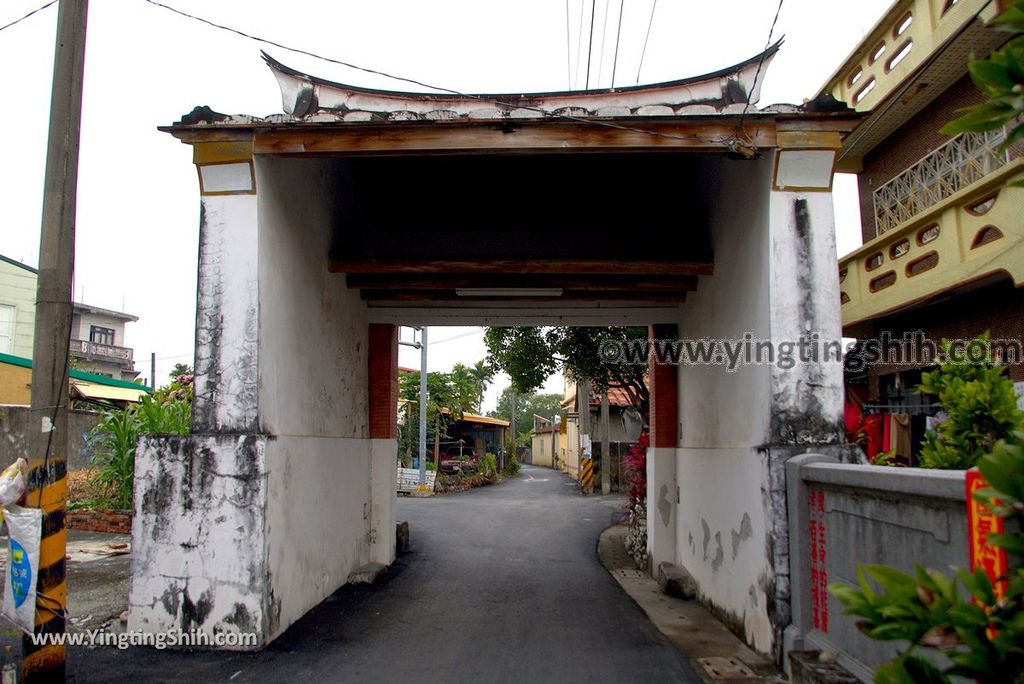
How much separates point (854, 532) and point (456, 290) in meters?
5.67

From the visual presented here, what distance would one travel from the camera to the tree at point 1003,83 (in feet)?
Result: 5.30

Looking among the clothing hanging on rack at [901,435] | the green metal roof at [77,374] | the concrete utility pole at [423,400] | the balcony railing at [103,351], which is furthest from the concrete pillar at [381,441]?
the balcony railing at [103,351]

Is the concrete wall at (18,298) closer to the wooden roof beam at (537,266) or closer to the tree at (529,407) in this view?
the wooden roof beam at (537,266)

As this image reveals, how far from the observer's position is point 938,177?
Result: 33.9 ft

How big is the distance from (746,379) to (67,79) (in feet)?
19.2

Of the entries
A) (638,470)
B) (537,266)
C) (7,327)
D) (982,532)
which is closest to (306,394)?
(537,266)

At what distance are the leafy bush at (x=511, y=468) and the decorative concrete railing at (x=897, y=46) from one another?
26812mm

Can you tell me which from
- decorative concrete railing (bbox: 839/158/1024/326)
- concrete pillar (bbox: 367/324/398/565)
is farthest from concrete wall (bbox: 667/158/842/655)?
concrete pillar (bbox: 367/324/398/565)

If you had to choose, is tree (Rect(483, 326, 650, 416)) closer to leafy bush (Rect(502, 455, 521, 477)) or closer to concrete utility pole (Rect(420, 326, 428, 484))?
concrete utility pole (Rect(420, 326, 428, 484))

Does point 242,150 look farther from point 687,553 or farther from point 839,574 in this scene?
point 687,553

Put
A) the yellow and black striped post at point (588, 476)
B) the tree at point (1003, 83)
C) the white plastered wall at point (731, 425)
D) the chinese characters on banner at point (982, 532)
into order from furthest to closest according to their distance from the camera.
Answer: the yellow and black striped post at point (588, 476) → the white plastered wall at point (731, 425) → the chinese characters on banner at point (982, 532) → the tree at point (1003, 83)

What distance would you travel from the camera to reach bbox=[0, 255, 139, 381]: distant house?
25.1 metres

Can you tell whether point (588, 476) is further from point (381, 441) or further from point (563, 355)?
point (381, 441)

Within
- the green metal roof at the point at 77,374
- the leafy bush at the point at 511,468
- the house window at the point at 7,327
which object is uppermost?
the house window at the point at 7,327
